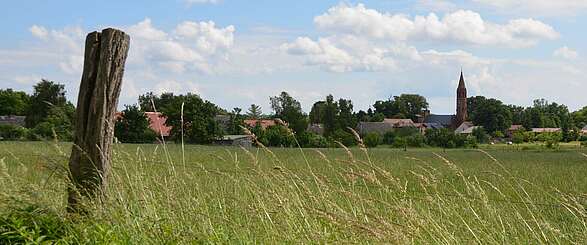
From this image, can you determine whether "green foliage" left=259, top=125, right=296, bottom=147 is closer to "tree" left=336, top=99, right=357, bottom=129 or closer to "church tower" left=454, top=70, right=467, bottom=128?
"tree" left=336, top=99, right=357, bottom=129

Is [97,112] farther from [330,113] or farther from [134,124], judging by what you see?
[330,113]

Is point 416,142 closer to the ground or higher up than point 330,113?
closer to the ground

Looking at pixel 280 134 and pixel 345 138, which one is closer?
pixel 280 134

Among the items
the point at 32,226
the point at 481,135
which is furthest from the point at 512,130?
the point at 32,226

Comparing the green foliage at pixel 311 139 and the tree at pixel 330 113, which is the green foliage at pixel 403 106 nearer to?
the tree at pixel 330 113

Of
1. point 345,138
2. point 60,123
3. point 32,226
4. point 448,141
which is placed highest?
point 60,123

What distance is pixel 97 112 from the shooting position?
6543 millimetres

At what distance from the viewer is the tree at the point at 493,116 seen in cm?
14288

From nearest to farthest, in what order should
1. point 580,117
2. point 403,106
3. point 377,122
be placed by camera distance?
1. point 580,117
2. point 377,122
3. point 403,106

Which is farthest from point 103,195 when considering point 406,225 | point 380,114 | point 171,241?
point 380,114

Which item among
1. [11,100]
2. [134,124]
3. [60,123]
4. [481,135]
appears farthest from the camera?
[481,135]

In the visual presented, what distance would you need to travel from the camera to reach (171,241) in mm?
5336

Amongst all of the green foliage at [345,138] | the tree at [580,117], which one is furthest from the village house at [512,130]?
the green foliage at [345,138]

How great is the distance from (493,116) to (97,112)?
149220mm
